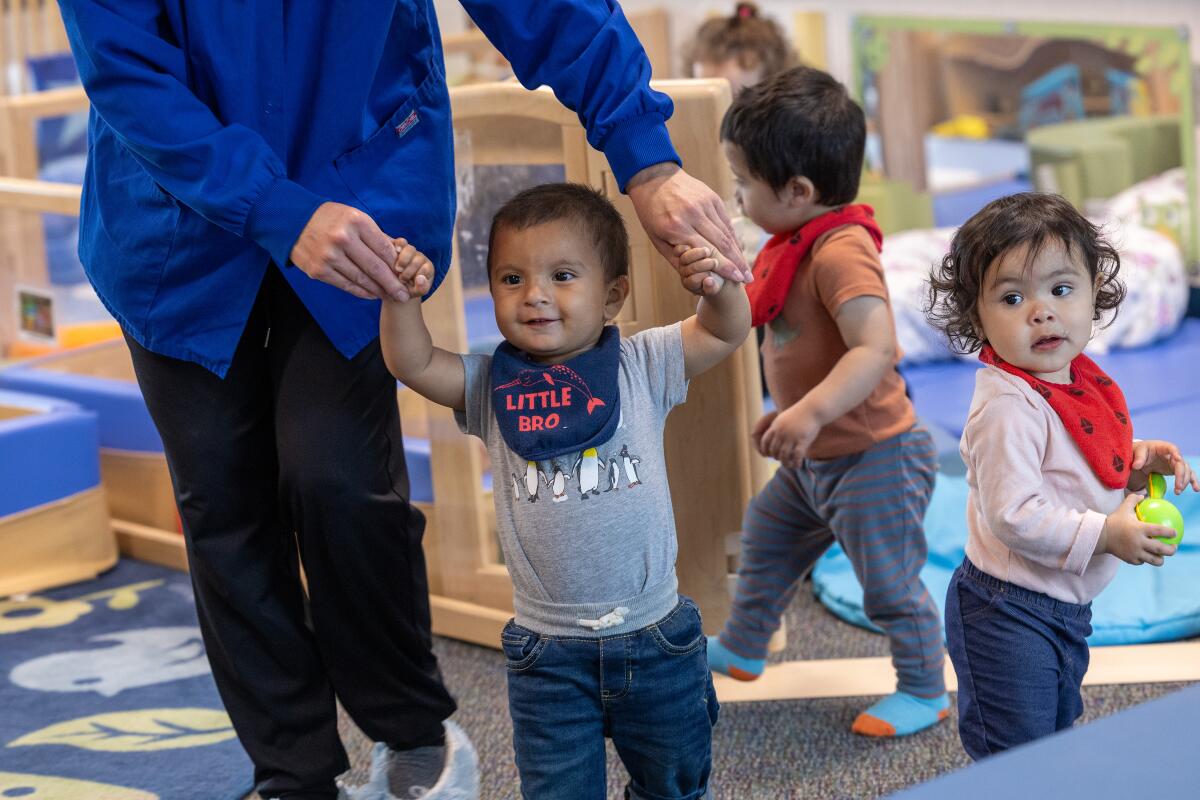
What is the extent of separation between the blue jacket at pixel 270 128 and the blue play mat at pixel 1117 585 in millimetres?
1019

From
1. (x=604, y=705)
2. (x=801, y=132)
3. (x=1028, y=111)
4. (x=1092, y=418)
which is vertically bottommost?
(x=604, y=705)

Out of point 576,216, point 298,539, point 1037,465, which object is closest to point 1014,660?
point 1037,465

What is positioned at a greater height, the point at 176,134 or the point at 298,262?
the point at 176,134

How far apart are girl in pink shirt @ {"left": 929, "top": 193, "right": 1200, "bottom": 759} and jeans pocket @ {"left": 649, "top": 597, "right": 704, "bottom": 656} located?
0.25 m

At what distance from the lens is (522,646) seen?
1208 mm

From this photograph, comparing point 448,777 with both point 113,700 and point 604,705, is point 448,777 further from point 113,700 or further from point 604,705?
point 113,700

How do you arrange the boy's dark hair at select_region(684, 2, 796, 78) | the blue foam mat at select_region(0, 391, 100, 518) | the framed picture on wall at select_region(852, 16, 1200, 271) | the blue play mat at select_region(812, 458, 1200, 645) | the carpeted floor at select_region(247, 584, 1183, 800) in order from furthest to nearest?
the framed picture on wall at select_region(852, 16, 1200, 271) < the boy's dark hair at select_region(684, 2, 796, 78) < the blue foam mat at select_region(0, 391, 100, 518) < the blue play mat at select_region(812, 458, 1200, 645) < the carpeted floor at select_region(247, 584, 1183, 800)

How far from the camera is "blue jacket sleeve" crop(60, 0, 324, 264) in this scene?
1.07m

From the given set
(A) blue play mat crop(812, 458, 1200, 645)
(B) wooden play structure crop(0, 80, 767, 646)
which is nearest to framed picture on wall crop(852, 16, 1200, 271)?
(A) blue play mat crop(812, 458, 1200, 645)

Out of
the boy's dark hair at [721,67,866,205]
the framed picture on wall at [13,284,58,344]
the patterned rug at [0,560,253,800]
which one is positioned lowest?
the patterned rug at [0,560,253,800]

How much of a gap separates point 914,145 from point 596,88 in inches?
109

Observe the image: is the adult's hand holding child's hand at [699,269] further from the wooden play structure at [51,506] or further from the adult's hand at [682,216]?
the wooden play structure at [51,506]

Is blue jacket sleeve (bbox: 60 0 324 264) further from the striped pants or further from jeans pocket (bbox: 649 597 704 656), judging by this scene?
the striped pants

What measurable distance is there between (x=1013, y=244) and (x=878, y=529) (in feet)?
1.61
